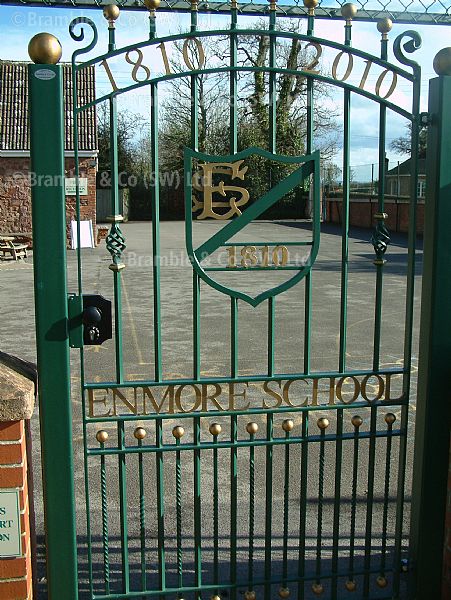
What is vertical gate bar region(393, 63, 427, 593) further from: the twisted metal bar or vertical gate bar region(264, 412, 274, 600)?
the twisted metal bar

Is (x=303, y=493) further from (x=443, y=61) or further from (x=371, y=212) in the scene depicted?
(x=371, y=212)

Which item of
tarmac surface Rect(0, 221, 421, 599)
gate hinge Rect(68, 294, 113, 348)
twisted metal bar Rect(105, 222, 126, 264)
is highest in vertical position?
twisted metal bar Rect(105, 222, 126, 264)

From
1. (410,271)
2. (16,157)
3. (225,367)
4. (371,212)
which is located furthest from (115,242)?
(371,212)

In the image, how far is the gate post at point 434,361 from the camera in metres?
2.71

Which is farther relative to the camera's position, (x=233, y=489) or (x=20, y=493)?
(x=233, y=489)

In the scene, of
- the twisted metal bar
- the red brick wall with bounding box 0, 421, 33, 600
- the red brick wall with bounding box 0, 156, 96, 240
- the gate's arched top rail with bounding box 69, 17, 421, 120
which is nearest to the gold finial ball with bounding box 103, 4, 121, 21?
the gate's arched top rail with bounding box 69, 17, 421, 120

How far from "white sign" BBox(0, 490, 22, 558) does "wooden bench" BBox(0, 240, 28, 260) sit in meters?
17.4

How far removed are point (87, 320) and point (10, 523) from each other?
2.58 feet

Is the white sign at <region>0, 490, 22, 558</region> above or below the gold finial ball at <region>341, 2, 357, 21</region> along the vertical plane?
below

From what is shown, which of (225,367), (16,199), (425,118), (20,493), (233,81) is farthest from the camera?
(16,199)

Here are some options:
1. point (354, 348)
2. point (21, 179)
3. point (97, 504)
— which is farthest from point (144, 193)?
point (97, 504)

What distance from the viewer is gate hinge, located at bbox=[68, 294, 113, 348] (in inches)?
100.0

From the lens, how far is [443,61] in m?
2.64

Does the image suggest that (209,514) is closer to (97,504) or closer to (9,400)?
(97,504)
